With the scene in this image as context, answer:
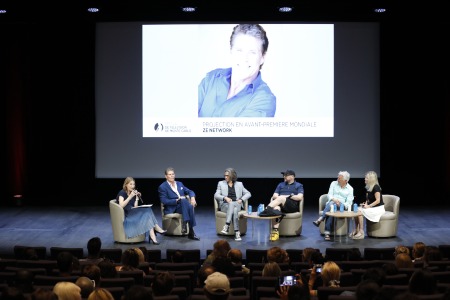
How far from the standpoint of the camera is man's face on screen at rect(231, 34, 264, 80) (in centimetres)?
1320

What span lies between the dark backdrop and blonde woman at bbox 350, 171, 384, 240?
9.33 feet

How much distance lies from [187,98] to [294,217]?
139 inches

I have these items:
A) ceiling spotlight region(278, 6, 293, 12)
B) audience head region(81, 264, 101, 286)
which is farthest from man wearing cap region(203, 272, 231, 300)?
ceiling spotlight region(278, 6, 293, 12)

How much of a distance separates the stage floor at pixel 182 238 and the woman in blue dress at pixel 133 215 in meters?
0.21

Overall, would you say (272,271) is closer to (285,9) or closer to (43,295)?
(43,295)

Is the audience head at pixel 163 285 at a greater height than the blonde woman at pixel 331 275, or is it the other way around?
the audience head at pixel 163 285

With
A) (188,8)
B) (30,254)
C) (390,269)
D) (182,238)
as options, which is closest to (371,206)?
(182,238)

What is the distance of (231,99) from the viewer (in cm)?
1317

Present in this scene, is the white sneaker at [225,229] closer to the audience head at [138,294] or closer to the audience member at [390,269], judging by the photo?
the audience member at [390,269]

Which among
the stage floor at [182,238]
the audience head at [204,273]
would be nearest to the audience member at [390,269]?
the audience head at [204,273]

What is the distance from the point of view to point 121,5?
12094 millimetres

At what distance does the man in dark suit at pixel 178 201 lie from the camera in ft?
34.9

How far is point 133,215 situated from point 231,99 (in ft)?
11.7

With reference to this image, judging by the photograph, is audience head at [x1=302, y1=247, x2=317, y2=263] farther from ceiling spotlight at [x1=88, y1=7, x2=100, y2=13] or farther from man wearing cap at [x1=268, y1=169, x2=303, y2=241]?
ceiling spotlight at [x1=88, y1=7, x2=100, y2=13]
